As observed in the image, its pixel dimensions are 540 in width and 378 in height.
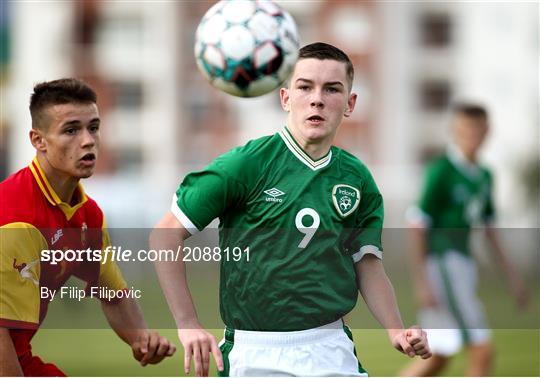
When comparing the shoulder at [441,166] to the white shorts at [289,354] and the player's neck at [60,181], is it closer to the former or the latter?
the white shorts at [289,354]

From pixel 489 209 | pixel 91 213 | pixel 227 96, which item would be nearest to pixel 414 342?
pixel 91 213

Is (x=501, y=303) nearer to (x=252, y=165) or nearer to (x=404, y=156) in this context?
(x=252, y=165)

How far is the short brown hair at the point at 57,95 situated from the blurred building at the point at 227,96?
4369 cm

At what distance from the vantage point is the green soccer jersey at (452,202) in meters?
9.63

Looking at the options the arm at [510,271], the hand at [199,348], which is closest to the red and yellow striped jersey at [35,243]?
the hand at [199,348]

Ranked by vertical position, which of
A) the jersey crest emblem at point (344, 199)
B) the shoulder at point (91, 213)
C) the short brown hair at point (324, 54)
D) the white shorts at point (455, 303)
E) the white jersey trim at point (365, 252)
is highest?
the short brown hair at point (324, 54)

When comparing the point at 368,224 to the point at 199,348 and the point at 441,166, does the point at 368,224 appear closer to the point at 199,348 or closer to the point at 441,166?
the point at 199,348

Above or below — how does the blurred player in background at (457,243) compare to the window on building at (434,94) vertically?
above

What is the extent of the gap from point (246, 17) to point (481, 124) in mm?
4927

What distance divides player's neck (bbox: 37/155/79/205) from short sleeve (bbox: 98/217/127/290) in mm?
300

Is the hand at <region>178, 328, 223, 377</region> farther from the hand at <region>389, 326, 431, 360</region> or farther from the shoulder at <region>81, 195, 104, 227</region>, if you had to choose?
the shoulder at <region>81, 195, 104, 227</region>

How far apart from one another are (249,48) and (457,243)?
4760 millimetres

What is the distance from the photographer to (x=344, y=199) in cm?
549

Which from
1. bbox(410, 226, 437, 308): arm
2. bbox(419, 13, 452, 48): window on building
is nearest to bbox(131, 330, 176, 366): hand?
bbox(410, 226, 437, 308): arm
